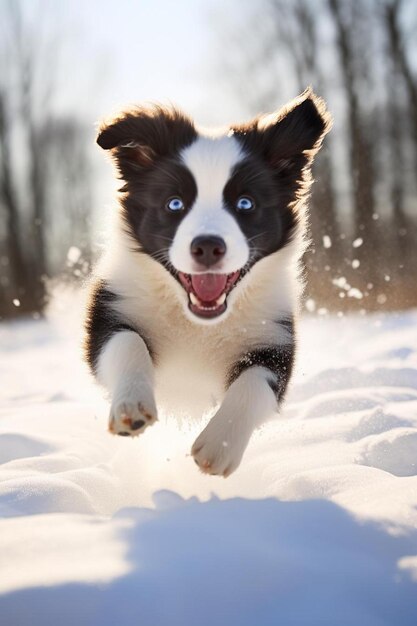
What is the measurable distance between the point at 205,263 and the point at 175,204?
49 centimetres

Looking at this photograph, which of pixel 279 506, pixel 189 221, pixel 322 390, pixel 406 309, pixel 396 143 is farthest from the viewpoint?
pixel 396 143

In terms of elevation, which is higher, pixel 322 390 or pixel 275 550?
pixel 275 550

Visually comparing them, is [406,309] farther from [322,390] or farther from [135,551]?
[135,551]

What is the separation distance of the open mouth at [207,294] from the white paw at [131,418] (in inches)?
21.4

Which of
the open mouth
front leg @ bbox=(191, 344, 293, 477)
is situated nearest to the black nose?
the open mouth

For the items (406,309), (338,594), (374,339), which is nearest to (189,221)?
(338,594)

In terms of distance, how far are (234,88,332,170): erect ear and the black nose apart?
86cm

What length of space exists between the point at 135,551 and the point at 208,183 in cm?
167

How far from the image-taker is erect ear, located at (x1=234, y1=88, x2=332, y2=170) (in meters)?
3.61

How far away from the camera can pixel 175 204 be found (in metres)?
3.29

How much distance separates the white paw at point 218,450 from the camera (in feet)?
8.80

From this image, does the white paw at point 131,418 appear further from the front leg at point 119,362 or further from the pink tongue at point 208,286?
the pink tongue at point 208,286

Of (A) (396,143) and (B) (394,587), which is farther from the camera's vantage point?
(A) (396,143)

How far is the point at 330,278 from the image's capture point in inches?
465
